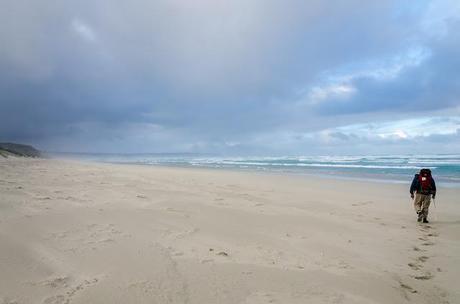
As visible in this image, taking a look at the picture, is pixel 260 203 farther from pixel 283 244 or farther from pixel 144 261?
pixel 144 261

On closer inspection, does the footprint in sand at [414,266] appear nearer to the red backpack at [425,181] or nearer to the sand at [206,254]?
the sand at [206,254]

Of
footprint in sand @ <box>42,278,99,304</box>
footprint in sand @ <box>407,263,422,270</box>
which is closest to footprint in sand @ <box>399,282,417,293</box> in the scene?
footprint in sand @ <box>407,263,422,270</box>

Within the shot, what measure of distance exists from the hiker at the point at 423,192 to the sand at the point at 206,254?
672 millimetres

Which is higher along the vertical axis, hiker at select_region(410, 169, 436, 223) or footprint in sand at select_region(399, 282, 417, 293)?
hiker at select_region(410, 169, 436, 223)

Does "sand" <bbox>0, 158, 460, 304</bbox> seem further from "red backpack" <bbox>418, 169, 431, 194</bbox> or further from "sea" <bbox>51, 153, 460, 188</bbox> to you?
"sea" <bbox>51, 153, 460, 188</bbox>

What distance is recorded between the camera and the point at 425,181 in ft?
36.6

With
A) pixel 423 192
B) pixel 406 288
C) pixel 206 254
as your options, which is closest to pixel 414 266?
pixel 406 288

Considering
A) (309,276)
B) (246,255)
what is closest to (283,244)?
(246,255)

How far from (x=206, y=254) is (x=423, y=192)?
8.74 metres

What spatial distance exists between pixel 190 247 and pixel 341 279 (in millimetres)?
2736

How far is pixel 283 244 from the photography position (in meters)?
6.89

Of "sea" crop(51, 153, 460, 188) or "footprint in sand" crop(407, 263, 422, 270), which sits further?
"sea" crop(51, 153, 460, 188)

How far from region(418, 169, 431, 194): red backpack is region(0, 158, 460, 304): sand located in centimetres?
115

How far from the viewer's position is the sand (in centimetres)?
437
